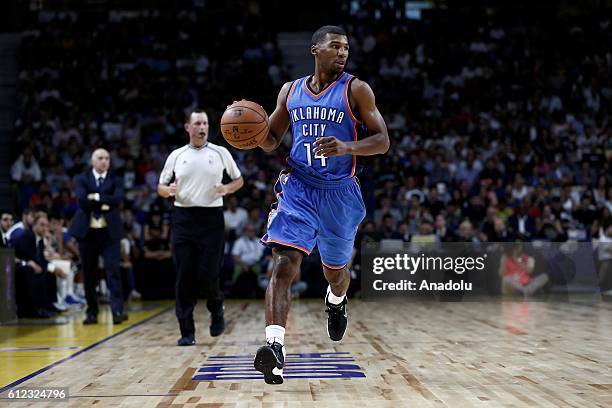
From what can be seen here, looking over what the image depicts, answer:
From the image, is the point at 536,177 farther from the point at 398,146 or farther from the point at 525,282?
the point at 525,282

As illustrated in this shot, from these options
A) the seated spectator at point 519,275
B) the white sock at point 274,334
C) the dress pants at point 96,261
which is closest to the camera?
the white sock at point 274,334

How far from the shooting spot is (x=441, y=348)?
638cm

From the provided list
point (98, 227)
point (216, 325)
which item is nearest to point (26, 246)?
point (98, 227)

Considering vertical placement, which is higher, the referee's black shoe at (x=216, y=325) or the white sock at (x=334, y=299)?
the white sock at (x=334, y=299)

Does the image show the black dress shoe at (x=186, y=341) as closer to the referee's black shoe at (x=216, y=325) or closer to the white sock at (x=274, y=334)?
the referee's black shoe at (x=216, y=325)

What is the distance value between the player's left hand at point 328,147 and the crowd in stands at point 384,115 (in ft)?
28.0

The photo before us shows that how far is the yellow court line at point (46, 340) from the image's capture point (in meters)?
5.76

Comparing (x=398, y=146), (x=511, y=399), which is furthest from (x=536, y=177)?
(x=511, y=399)

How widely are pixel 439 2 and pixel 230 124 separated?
66.3ft

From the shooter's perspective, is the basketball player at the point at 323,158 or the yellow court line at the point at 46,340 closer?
the basketball player at the point at 323,158

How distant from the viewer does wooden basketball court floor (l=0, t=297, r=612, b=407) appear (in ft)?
13.9

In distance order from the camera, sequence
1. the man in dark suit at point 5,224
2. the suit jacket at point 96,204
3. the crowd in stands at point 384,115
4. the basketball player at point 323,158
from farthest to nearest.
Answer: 1. the crowd in stands at point 384,115
2. the man in dark suit at point 5,224
3. the suit jacket at point 96,204
4. the basketball player at point 323,158

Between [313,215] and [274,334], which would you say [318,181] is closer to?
[313,215]

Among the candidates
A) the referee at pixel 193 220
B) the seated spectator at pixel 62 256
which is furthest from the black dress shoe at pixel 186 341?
the seated spectator at pixel 62 256
